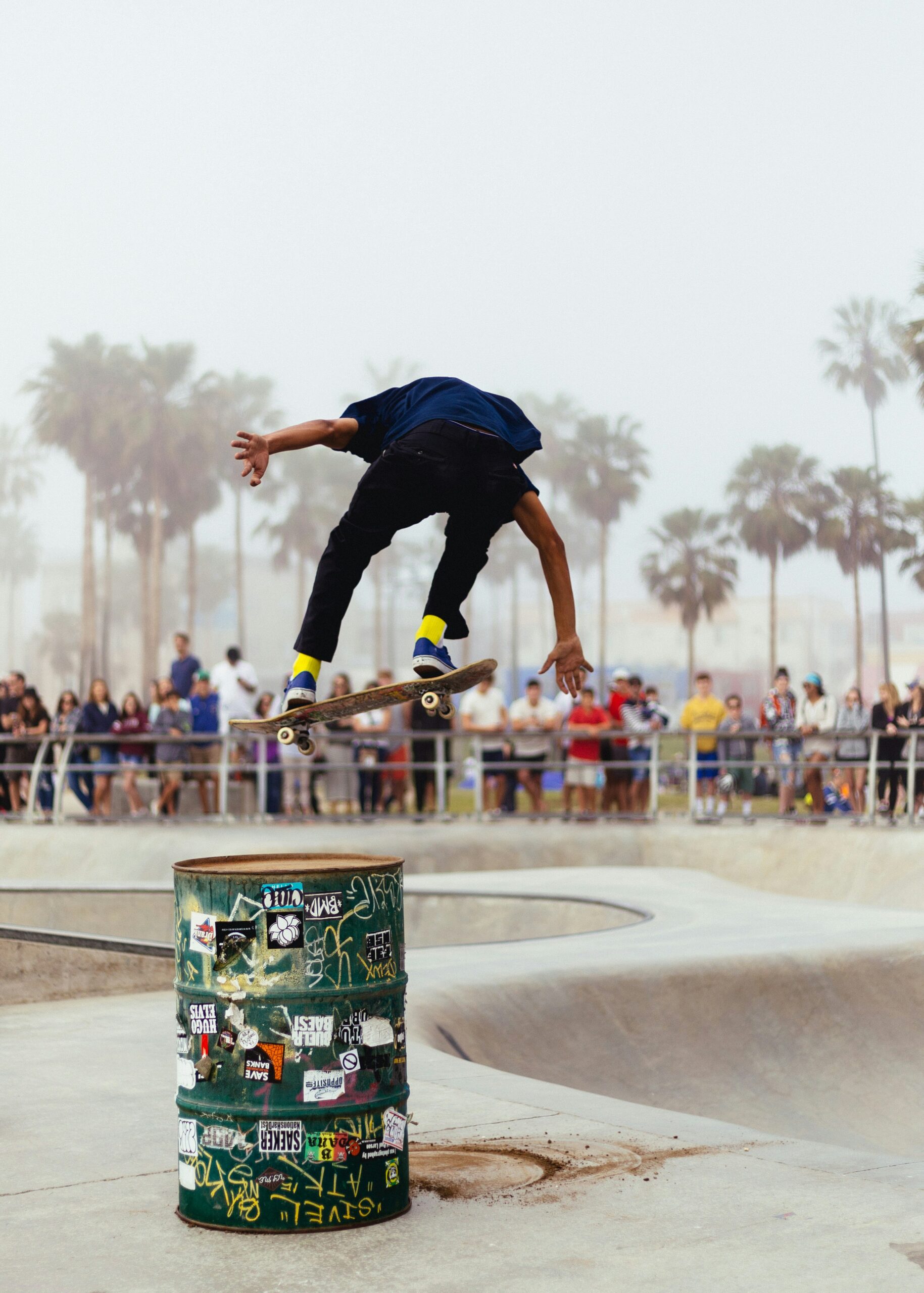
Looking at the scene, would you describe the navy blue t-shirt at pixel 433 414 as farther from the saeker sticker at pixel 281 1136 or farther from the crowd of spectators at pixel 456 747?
the crowd of spectators at pixel 456 747

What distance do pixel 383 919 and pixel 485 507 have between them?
1407 millimetres

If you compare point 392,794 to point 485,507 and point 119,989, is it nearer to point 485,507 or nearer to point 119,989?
point 119,989

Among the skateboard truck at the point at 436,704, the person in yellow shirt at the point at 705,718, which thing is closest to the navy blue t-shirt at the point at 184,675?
the person in yellow shirt at the point at 705,718

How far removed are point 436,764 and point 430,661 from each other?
1101 centimetres

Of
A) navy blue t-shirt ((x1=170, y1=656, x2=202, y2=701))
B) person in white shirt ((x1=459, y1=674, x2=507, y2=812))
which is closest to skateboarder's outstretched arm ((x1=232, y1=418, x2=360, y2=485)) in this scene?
person in white shirt ((x1=459, y1=674, x2=507, y2=812))

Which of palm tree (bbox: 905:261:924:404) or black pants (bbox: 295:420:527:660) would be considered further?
palm tree (bbox: 905:261:924:404)

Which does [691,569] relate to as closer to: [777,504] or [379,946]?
[777,504]

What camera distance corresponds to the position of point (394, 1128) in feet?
13.7

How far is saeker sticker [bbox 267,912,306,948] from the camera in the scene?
159 inches

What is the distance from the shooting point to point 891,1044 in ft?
29.1

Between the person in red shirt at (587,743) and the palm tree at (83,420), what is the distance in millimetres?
49847

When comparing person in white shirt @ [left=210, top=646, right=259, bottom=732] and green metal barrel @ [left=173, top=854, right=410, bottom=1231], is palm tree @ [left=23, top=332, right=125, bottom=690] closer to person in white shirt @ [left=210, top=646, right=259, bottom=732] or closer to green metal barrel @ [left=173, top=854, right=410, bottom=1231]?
person in white shirt @ [left=210, top=646, right=259, bottom=732]

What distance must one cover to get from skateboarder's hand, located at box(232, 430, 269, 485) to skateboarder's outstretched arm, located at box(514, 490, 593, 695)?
87cm

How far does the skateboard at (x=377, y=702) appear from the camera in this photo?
15.8ft
